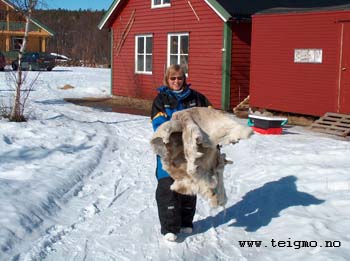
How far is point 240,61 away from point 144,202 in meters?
10.5

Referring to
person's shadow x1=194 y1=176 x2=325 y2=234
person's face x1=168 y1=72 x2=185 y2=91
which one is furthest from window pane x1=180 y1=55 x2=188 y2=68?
person's face x1=168 y1=72 x2=185 y2=91

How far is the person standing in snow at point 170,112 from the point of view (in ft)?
17.3

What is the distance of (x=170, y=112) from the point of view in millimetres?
5262

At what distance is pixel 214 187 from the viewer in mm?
5262

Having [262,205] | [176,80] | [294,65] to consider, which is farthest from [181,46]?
[176,80]

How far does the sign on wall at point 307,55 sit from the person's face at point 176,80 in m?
8.99

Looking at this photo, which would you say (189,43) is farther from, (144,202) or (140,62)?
(144,202)

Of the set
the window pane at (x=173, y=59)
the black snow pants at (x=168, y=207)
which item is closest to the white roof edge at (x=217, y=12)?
the window pane at (x=173, y=59)

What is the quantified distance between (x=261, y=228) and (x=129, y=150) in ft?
16.2

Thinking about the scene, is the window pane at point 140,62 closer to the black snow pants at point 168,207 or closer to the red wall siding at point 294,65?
the red wall siding at point 294,65

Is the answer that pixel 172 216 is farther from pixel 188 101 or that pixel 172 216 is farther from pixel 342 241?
Answer: pixel 342 241

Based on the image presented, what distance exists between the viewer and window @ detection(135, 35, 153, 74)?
20.3 m

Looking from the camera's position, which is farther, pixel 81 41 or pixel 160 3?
pixel 81 41

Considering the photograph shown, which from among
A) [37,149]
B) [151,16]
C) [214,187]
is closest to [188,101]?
[214,187]
